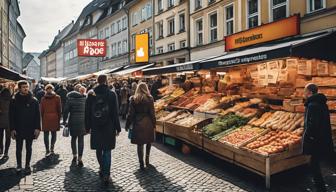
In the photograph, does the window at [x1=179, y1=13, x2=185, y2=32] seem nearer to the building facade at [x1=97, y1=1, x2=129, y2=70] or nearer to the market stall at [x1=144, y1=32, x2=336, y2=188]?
the building facade at [x1=97, y1=1, x2=129, y2=70]

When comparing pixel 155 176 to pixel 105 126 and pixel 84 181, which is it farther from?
pixel 105 126

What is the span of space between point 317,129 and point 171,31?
957 inches

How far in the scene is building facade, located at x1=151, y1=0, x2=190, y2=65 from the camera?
26016mm

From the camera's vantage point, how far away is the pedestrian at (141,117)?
7590 millimetres

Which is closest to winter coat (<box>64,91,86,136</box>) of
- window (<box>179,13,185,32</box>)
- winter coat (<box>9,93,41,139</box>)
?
winter coat (<box>9,93,41,139</box>)

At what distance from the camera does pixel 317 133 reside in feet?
19.5

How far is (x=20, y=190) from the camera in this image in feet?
20.3

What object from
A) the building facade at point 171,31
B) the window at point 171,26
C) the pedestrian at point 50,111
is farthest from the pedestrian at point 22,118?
the window at point 171,26

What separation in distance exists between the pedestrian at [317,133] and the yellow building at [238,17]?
761 cm

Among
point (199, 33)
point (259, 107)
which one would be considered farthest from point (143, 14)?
point (259, 107)

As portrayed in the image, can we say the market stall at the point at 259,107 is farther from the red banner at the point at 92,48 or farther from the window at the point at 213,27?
the red banner at the point at 92,48

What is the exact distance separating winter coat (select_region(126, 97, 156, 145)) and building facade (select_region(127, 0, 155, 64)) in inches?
991

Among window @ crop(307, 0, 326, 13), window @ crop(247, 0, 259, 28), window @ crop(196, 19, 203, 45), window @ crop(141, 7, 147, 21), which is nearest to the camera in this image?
window @ crop(307, 0, 326, 13)

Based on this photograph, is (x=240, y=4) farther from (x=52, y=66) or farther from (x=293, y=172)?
(x=52, y=66)
